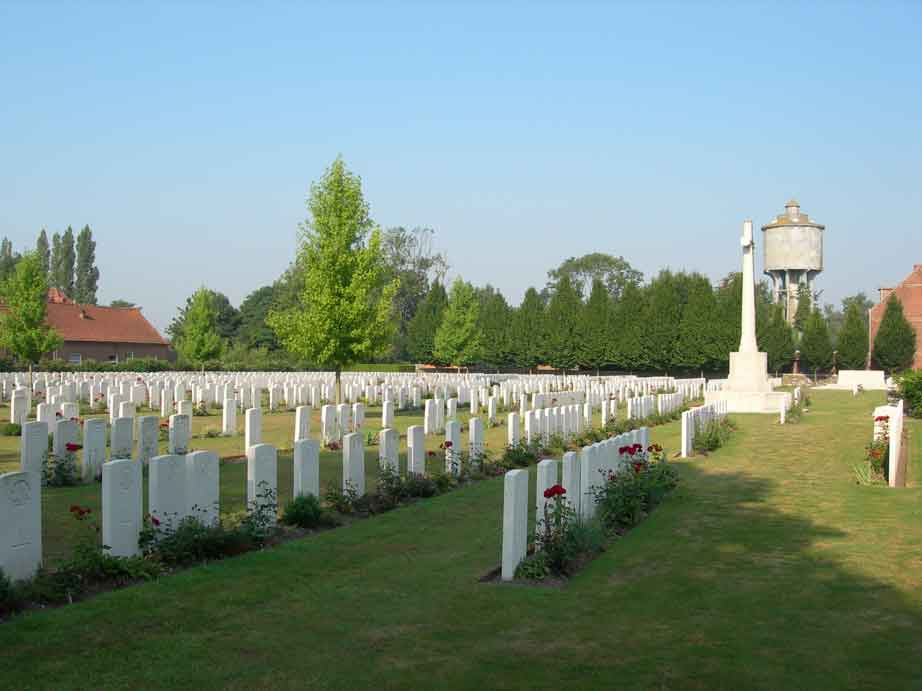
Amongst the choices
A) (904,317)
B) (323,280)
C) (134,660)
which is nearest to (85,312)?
(323,280)

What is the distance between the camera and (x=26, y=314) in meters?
32.4

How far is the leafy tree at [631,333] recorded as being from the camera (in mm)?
57531

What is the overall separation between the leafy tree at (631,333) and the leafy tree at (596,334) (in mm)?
510

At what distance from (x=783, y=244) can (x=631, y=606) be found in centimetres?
6413

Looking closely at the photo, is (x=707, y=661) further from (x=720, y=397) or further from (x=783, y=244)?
(x=783, y=244)

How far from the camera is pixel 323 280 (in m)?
24.4

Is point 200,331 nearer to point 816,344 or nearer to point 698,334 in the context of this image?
point 698,334

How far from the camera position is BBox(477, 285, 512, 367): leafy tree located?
6488cm

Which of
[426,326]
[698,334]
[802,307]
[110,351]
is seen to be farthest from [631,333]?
[110,351]

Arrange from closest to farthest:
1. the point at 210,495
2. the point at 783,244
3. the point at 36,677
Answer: the point at 36,677
the point at 210,495
the point at 783,244

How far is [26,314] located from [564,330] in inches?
1440

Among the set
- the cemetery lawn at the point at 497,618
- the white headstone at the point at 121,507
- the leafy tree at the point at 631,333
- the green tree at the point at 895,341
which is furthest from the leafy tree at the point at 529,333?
the white headstone at the point at 121,507

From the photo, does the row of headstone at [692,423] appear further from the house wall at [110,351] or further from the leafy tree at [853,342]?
the house wall at [110,351]

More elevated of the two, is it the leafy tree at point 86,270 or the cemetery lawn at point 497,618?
the leafy tree at point 86,270
